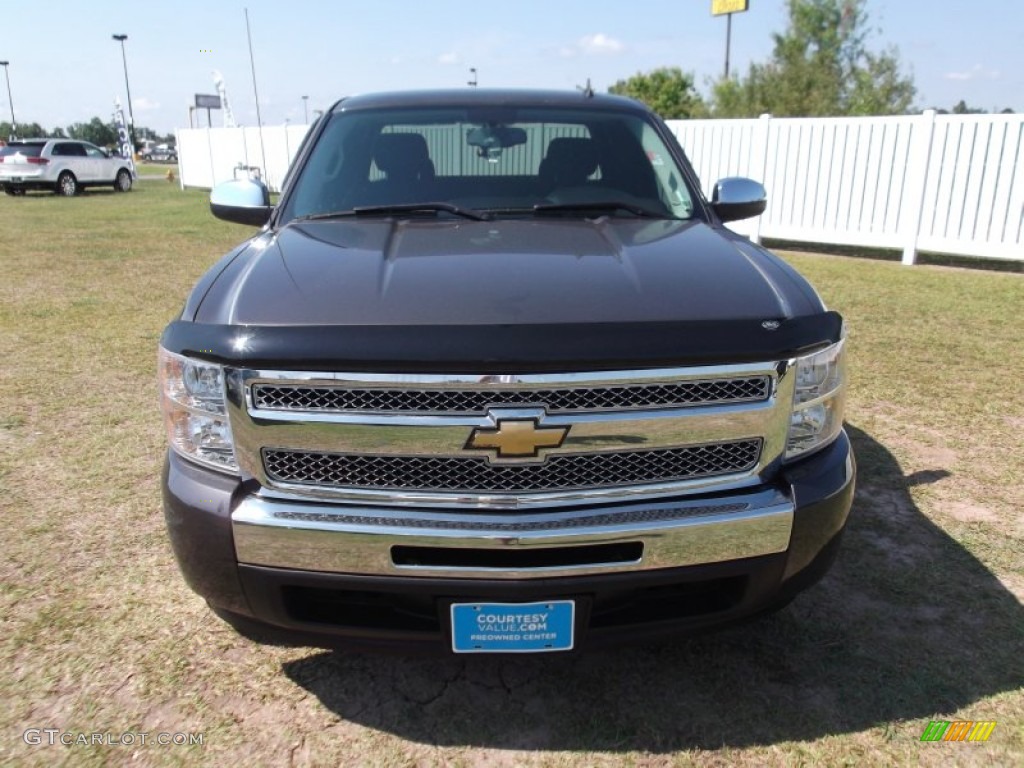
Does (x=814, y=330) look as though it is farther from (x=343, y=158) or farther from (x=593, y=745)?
(x=343, y=158)

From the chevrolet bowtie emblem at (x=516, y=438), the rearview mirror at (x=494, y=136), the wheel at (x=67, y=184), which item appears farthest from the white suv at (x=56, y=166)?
the chevrolet bowtie emblem at (x=516, y=438)

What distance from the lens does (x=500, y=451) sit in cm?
187

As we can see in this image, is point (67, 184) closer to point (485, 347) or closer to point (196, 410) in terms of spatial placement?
point (196, 410)

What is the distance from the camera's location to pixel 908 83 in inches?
1436

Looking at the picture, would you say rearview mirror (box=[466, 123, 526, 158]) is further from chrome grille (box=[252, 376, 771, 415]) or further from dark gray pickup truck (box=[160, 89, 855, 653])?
chrome grille (box=[252, 376, 771, 415])

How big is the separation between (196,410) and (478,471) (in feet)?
2.45

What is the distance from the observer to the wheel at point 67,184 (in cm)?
2514

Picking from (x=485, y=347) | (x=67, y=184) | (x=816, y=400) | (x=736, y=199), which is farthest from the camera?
(x=67, y=184)

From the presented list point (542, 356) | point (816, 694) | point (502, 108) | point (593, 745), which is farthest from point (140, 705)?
point (502, 108)

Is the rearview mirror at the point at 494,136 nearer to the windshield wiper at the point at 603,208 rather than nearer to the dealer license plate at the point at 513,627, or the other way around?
the windshield wiper at the point at 603,208

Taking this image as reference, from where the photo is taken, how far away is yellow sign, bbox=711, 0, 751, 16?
124 feet

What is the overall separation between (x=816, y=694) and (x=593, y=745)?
71cm

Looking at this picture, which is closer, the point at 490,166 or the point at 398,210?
the point at 398,210

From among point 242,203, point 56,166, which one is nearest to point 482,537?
point 242,203
